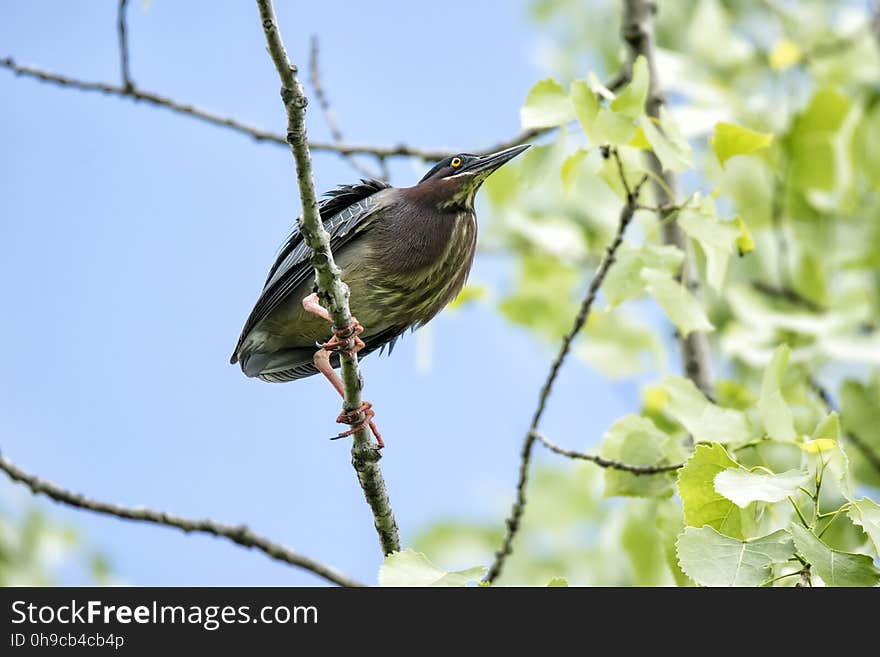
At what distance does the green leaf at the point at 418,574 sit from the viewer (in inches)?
99.1

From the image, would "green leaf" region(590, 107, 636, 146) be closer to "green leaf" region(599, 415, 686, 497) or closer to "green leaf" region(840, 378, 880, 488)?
"green leaf" region(599, 415, 686, 497)

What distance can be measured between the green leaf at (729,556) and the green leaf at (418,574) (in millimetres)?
512

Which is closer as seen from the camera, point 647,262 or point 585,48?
point 647,262

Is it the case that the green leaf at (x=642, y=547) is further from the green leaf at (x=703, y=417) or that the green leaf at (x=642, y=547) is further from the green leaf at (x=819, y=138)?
the green leaf at (x=819, y=138)


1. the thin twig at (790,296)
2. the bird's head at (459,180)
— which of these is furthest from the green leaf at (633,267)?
the thin twig at (790,296)

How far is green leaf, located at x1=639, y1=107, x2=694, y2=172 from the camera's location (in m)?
3.14

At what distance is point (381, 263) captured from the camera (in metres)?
4.25

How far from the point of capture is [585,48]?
8.09 m

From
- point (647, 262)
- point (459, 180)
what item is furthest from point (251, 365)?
point (647, 262)

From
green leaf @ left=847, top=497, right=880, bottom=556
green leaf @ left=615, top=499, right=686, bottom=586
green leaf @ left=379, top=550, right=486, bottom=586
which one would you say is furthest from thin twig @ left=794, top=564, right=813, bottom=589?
green leaf @ left=615, top=499, right=686, bottom=586

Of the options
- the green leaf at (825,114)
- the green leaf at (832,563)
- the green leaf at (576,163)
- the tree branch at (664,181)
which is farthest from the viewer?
the green leaf at (825,114)

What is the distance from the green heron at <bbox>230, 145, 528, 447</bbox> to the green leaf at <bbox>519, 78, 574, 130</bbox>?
3.22ft
